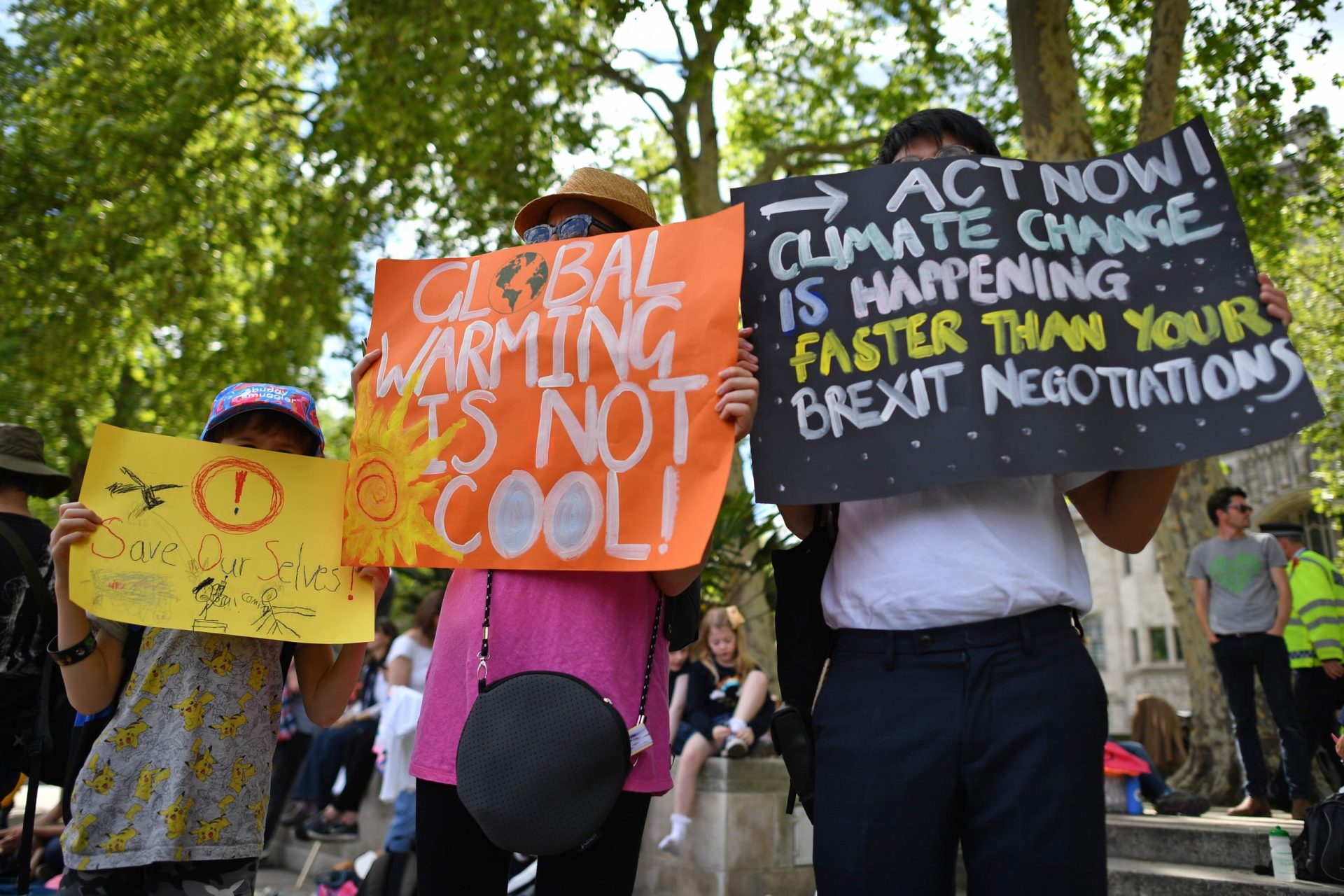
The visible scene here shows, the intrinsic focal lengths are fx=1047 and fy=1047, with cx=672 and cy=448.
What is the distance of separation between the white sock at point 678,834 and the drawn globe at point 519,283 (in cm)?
439

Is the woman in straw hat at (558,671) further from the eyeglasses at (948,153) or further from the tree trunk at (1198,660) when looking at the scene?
the tree trunk at (1198,660)

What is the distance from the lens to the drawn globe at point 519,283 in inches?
96.1

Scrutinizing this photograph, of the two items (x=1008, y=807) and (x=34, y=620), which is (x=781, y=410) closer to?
(x=1008, y=807)

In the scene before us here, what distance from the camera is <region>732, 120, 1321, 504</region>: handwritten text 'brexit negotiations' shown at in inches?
78.2

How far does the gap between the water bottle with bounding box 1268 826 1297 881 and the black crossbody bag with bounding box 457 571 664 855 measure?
13.9 feet

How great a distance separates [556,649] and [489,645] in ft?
0.47

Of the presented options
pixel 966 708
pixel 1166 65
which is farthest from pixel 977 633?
pixel 1166 65

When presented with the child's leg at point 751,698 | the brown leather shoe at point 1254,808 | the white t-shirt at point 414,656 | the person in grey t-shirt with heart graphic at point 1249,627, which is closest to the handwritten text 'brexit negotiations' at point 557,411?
the child's leg at point 751,698

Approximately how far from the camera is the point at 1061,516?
6.91 ft

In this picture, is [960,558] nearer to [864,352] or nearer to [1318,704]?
[864,352]

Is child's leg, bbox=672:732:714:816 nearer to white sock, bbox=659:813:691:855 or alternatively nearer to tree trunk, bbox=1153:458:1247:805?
white sock, bbox=659:813:691:855

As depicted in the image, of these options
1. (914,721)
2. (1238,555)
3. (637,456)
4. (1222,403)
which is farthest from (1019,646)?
(1238,555)

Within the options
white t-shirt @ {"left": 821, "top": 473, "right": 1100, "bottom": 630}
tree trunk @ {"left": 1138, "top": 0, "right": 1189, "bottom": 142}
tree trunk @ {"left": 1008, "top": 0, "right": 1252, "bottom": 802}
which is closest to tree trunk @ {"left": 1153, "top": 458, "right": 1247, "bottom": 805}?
tree trunk @ {"left": 1008, "top": 0, "right": 1252, "bottom": 802}

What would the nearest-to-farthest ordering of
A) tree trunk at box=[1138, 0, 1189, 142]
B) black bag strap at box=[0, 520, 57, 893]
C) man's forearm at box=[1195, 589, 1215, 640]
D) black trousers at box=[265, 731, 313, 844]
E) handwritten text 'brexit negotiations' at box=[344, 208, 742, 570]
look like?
handwritten text 'brexit negotiations' at box=[344, 208, 742, 570] < black bag strap at box=[0, 520, 57, 893] < man's forearm at box=[1195, 589, 1215, 640] < black trousers at box=[265, 731, 313, 844] < tree trunk at box=[1138, 0, 1189, 142]
